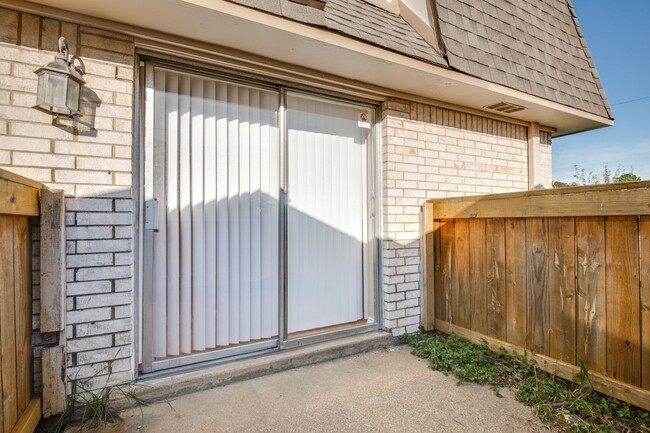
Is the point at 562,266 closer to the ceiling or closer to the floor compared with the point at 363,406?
closer to the ceiling

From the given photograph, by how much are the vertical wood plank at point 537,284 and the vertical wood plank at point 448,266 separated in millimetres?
760

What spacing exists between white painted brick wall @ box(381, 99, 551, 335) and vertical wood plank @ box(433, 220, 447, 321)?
200 mm

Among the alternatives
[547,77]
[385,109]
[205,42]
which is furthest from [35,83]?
[547,77]

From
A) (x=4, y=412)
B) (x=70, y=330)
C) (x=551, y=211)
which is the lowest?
(x=4, y=412)

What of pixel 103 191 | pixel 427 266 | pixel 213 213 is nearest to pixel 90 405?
pixel 103 191

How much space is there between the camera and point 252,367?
2.52 m

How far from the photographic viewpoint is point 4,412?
1449mm

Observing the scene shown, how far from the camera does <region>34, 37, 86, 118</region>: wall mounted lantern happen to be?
1885 millimetres

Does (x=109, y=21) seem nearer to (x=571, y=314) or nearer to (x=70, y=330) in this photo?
(x=70, y=330)

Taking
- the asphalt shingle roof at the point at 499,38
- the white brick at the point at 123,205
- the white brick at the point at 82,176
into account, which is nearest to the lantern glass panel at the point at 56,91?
the white brick at the point at 82,176

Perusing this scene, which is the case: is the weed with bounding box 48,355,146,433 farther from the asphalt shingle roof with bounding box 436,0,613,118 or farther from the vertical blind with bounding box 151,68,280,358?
the asphalt shingle roof with bounding box 436,0,613,118

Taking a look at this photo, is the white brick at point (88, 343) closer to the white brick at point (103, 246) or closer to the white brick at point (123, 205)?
the white brick at point (103, 246)

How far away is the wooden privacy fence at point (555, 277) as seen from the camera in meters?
1.95

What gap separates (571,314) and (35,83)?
12.9ft
